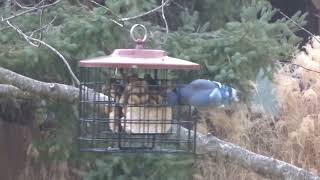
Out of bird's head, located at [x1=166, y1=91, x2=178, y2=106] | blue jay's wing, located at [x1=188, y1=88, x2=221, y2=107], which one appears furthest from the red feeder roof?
blue jay's wing, located at [x1=188, y1=88, x2=221, y2=107]

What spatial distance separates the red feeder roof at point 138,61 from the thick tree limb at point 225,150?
644mm

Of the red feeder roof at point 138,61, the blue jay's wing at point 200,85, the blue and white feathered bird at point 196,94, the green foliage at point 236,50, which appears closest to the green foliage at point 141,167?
the green foliage at point 236,50

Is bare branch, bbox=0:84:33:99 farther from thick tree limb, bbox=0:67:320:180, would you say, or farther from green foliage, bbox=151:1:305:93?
green foliage, bbox=151:1:305:93

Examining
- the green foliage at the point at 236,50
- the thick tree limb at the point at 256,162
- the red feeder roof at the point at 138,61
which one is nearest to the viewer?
the red feeder roof at the point at 138,61

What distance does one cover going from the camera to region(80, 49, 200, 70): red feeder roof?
2678 millimetres

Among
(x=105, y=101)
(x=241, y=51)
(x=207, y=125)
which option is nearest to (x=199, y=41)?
(x=241, y=51)

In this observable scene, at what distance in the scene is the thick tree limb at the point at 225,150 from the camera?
3.50 metres

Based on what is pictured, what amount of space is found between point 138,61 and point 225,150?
1130 millimetres

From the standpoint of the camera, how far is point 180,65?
2.74m

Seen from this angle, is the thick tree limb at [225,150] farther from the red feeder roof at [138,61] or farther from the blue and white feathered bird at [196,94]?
the red feeder roof at [138,61]

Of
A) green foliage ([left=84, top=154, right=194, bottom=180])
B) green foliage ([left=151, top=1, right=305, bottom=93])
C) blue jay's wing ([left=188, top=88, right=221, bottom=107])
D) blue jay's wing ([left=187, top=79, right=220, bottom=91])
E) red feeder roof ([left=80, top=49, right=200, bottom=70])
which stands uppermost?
green foliage ([left=151, top=1, right=305, bottom=93])

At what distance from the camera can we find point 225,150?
369cm

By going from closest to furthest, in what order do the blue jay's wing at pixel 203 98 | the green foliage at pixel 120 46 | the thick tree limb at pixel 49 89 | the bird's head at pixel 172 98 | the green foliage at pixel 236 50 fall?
the bird's head at pixel 172 98 → the blue jay's wing at pixel 203 98 → the thick tree limb at pixel 49 89 → the green foliage at pixel 120 46 → the green foliage at pixel 236 50

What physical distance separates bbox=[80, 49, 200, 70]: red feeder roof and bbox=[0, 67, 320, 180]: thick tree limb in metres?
0.64
